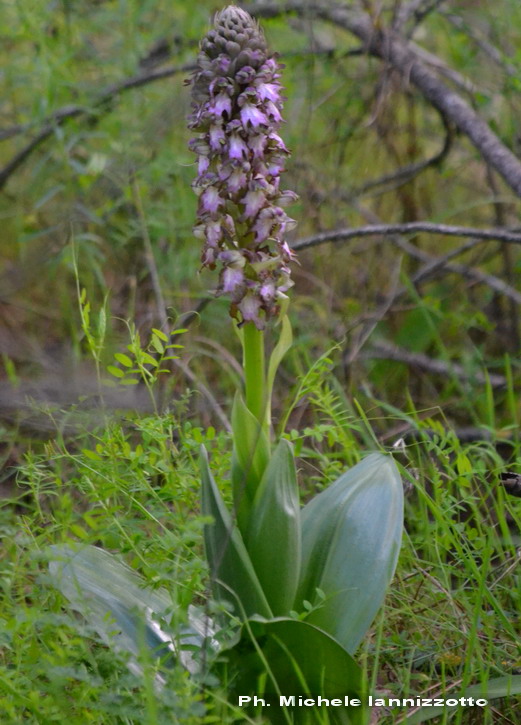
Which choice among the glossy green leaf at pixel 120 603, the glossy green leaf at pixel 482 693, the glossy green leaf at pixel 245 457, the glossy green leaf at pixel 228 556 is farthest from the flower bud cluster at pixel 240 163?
the glossy green leaf at pixel 482 693

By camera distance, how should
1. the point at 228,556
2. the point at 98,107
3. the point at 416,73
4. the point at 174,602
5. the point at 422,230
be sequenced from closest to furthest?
the point at 174,602, the point at 228,556, the point at 422,230, the point at 416,73, the point at 98,107

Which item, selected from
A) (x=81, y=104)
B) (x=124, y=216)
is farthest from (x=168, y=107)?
(x=124, y=216)

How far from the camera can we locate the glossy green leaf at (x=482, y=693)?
153cm

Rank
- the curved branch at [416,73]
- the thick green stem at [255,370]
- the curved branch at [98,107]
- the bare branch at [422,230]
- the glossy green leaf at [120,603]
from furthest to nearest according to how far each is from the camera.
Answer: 1. the curved branch at [98,107]
2. the curved branch at [416,73]
3. the bare branch at [422,230]
4. the thick green stem at [255,370]
5. the glossy green leaf at [120,603]

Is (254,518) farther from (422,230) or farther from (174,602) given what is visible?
(422,230)

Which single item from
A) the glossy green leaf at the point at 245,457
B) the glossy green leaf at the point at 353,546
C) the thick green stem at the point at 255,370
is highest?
the thick green stem at the point at 255,370

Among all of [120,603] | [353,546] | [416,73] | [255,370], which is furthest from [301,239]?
[120,603]

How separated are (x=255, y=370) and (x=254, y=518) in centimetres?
30

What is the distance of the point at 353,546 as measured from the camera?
1.61 meters

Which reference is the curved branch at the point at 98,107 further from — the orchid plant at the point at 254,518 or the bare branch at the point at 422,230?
the orchid plant at the point at 254,518

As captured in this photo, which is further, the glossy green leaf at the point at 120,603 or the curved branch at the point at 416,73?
the curved branch at the point at 416,73

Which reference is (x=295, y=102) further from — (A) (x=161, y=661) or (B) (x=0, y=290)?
(A) (x=161, y=661)

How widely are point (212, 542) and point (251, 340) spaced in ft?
1.33

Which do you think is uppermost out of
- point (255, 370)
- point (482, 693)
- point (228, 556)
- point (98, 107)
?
point (98, 107)
